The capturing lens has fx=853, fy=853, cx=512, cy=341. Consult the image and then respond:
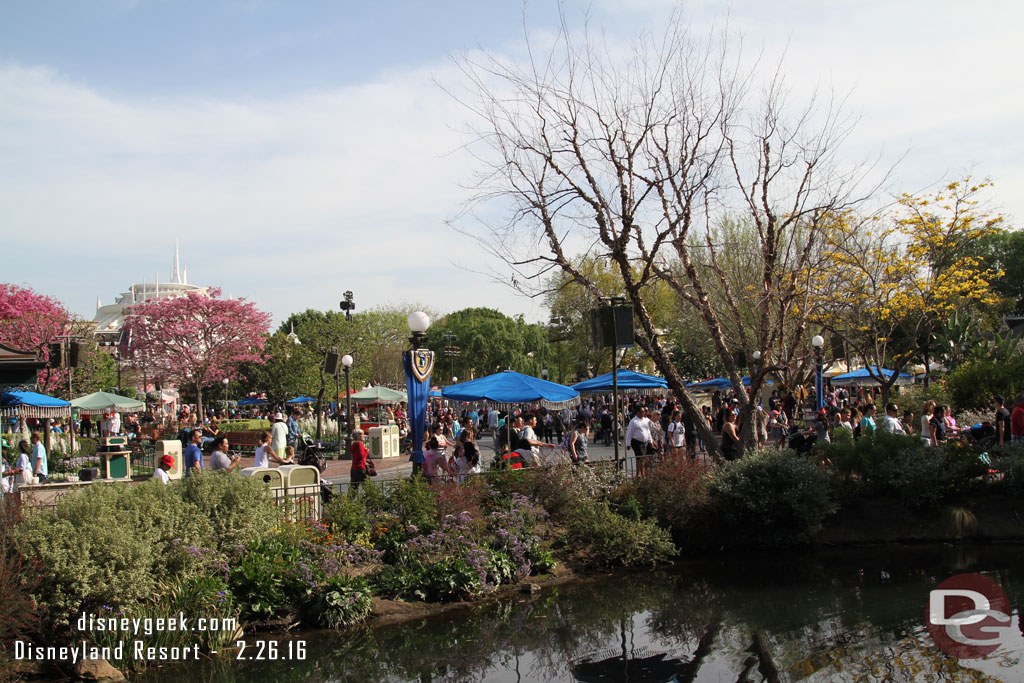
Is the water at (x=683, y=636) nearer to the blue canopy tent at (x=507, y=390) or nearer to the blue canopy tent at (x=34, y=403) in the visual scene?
the blue canopy tent at (x=507, y=390)

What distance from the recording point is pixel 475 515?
1097cm

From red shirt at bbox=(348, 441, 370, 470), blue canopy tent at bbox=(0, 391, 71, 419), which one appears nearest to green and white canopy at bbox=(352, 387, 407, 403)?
blue canopy tent at bbox=(0, 391, 71, 419)

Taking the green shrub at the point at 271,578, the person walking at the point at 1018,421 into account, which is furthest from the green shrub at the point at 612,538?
the person walking at the point at 1018,421

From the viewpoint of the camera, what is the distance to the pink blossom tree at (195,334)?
41719mm

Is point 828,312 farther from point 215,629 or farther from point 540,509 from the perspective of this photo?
point 215,629

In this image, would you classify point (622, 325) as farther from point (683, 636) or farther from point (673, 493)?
point (683, 636)

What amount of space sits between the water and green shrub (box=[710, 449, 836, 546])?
1001mm

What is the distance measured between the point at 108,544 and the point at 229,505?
1539 mm

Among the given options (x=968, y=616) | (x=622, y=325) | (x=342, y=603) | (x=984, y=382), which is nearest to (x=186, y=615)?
(x=342, y=603)

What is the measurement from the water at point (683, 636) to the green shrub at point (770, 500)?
1.00 m

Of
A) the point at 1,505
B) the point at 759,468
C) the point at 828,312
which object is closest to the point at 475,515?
the point at 759,468

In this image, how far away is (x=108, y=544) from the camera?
786cm

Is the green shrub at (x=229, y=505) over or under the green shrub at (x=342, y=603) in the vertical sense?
over

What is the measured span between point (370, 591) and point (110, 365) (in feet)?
134
